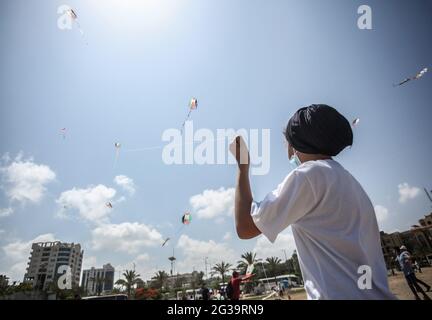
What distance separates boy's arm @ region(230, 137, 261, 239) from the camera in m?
1.25

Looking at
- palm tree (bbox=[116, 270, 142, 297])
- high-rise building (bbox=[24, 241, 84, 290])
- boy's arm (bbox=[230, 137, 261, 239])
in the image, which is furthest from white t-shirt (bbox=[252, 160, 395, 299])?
high-rise building (bbox=[24, 241, 84, 290])

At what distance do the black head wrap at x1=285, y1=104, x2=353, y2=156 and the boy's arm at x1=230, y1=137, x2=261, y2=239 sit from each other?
0.34 m

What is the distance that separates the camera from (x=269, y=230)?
1.17m

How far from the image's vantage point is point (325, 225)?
3.74 ft

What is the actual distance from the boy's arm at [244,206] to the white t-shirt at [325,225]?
0.18 feet

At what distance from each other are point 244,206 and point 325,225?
15.6 inches

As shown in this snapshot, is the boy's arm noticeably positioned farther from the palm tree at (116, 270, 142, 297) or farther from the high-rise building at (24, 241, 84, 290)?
the high-rise building at (24, 241, 84, 290)

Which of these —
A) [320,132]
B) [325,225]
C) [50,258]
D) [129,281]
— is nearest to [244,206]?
[325,225]

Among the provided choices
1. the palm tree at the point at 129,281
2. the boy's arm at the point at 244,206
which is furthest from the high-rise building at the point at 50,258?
the boy's arm at the point at 244,206

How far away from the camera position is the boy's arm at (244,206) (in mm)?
1245

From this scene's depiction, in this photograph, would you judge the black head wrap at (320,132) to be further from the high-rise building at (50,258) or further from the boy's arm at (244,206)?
the high-rise building at (50,258)

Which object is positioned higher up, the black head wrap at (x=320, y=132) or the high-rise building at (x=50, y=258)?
the high-rise building at (x=50, y=258)
